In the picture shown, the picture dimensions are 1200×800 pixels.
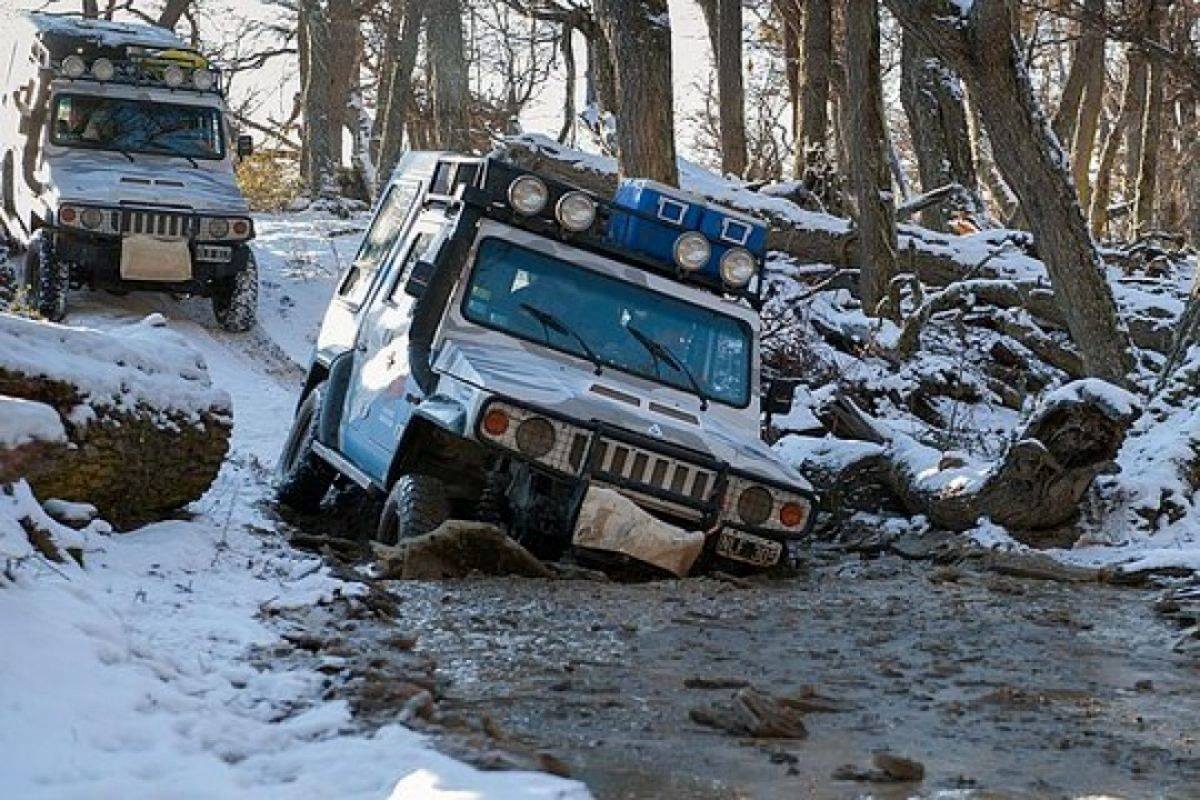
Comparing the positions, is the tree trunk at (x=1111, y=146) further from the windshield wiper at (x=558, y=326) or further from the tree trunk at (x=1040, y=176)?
the windshield wiper at (x=558, y=326)

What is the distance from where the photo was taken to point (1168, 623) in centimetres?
645

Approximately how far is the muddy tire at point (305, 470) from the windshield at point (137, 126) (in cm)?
691

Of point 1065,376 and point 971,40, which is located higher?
point 971,40

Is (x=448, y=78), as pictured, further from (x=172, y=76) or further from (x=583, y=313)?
(x=583, y=313)

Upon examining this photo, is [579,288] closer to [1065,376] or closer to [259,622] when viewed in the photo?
[259,622]

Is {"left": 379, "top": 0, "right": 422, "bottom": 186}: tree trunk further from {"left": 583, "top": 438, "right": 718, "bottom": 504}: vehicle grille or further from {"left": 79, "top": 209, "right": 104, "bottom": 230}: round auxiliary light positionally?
{"left": 583, "top": 438, "right": 718, "bottom": 504}: vehicle grille

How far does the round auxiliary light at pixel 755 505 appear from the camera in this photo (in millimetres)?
7176

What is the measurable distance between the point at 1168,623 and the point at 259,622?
3.32 m

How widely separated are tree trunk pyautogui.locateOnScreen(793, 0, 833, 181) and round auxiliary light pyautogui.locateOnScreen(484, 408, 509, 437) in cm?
1329

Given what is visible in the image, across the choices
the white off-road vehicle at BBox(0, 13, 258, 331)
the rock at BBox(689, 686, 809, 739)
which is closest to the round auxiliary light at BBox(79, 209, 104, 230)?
the white off-road vehicle at BBox(0, 13, 258, 331)

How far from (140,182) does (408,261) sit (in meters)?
6.91

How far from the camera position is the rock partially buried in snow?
22.4 feet

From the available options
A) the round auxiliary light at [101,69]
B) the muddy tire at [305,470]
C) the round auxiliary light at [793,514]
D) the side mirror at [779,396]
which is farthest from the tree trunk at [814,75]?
the round auxiliary light at [793,514]

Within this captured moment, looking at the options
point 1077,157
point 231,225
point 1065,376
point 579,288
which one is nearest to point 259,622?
point 579,288
